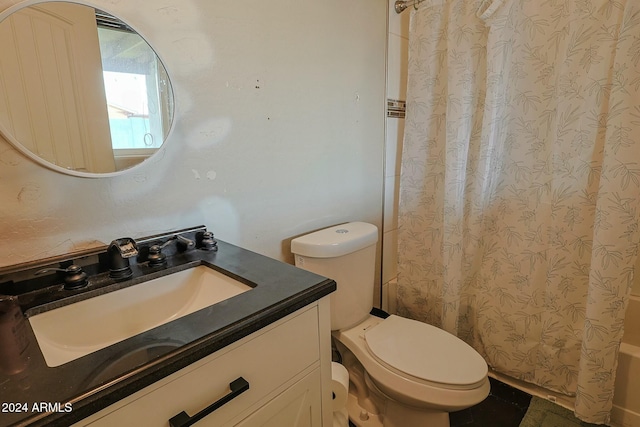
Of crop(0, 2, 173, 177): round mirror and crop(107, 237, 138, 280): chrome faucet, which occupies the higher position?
crop(0, 2, 173, 177): round mirror

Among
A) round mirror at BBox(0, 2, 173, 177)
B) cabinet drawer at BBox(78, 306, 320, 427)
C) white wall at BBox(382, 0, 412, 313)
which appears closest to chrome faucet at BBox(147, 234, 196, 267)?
round mirror at BBox(0, 2, 173, 177)

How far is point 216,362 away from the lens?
59 centimetres

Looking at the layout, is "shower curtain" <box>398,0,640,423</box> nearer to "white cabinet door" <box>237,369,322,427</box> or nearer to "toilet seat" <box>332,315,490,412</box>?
"toilet seat" <box>332,315,490,412</box>

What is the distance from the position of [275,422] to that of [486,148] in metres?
1.32

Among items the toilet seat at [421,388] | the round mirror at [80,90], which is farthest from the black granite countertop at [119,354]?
the toilet seat at [421,388]

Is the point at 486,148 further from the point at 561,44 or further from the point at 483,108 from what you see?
the point at 561,44

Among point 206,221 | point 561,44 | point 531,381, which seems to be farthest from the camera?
point 531,381

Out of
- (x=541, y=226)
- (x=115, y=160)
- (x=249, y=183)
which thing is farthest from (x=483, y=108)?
(x=115, y=160)

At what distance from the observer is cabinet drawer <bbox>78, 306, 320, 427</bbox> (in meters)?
0.51

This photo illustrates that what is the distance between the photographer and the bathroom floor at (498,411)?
1415mm

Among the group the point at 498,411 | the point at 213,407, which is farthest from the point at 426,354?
the point at 213,407

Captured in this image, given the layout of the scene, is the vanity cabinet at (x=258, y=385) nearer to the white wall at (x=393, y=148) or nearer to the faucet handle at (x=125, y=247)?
the faucet handle at (x=125, y=247)

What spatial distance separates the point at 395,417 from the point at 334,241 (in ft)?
2.42

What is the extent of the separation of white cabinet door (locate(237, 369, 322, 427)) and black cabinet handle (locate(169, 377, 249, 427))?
0.08 m
